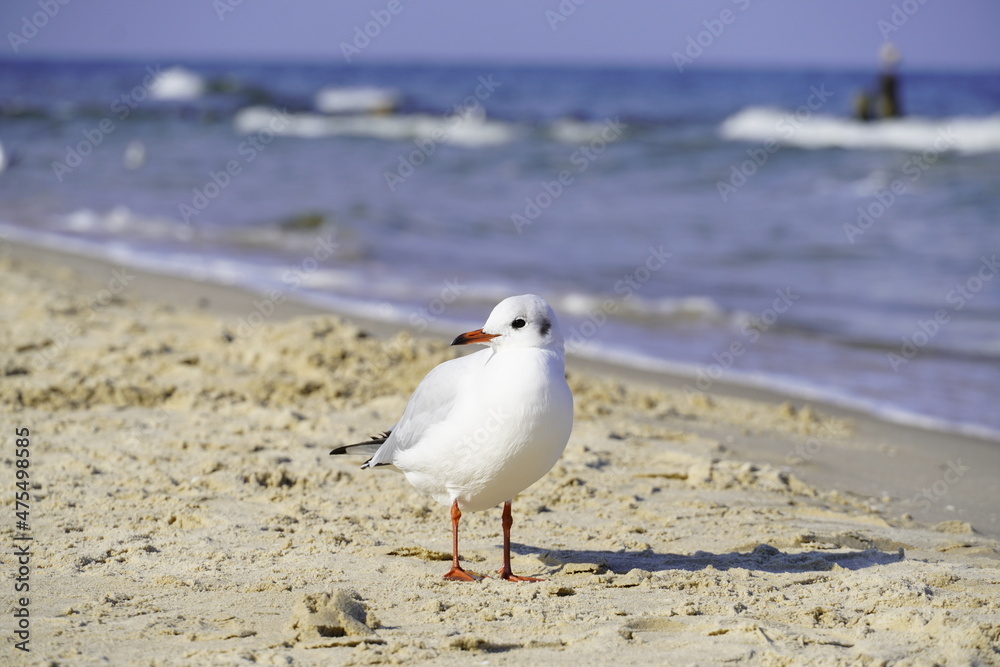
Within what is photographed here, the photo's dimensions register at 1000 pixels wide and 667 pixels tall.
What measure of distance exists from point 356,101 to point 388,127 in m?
12.6

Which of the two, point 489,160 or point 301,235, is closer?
point 301,235

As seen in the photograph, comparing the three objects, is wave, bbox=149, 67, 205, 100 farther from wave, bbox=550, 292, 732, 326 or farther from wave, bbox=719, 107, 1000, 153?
wave, bbox=550, 292, 732, 326

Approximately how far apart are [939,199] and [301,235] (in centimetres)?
978

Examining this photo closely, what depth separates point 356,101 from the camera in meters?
44.1

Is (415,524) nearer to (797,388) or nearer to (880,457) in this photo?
(880,457)

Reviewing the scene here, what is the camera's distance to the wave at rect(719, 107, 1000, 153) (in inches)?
913

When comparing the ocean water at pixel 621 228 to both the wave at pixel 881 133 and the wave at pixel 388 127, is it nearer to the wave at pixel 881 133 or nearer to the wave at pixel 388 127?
the wave at pixel 881 133

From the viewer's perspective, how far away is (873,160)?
68.5 ft

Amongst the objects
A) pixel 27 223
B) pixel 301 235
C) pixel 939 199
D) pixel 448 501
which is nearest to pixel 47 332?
pixel 448 501

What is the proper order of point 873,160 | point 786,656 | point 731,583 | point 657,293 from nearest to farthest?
point 786,656 → point 731,583 → point 657,293 → point 873,160

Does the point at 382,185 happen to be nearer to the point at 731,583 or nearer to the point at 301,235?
the point at 301,235

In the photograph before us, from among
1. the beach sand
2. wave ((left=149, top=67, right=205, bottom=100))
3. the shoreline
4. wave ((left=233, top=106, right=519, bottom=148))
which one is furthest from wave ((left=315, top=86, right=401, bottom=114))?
the beach sand

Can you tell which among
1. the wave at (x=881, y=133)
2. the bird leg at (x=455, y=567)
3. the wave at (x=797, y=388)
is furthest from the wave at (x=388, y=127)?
the bird leg at (x=455, y=567)

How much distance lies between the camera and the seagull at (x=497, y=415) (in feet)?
10.9
